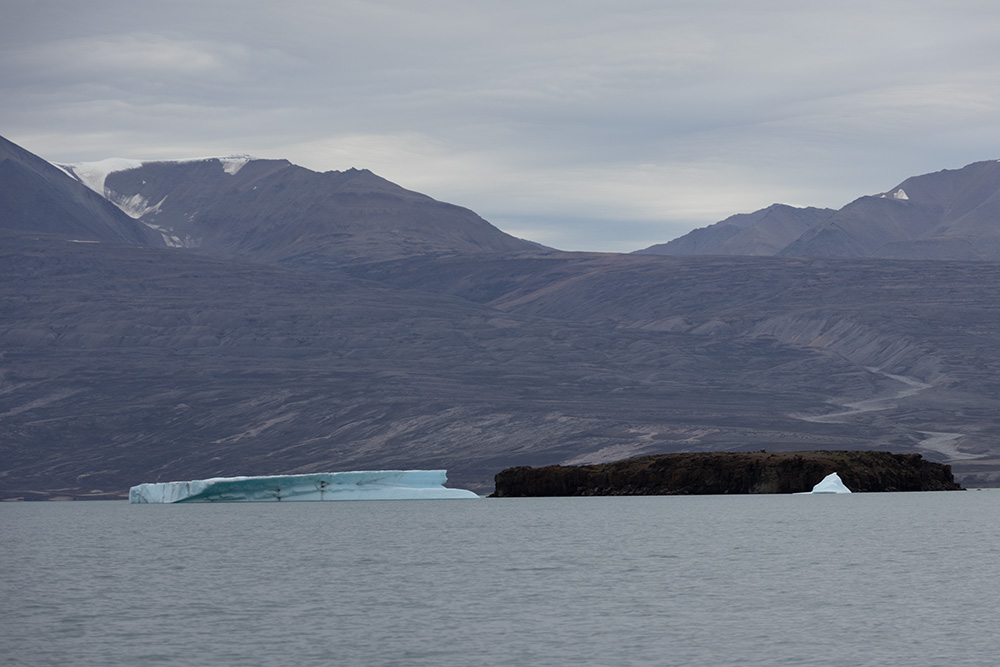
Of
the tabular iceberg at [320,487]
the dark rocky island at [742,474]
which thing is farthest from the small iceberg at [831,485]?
the tabular iceberg at [320,487]

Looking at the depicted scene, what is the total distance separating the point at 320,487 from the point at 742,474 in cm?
3607

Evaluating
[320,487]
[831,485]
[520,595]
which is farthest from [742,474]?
[520,595]

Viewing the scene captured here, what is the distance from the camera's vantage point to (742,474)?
4717 inches

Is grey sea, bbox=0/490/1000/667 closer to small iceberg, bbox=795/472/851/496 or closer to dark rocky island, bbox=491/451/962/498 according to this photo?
small iceberg, bbox=795/472/851/496

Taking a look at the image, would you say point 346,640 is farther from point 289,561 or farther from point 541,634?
point 289,561

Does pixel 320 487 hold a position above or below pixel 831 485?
below

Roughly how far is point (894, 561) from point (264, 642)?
98.6ft

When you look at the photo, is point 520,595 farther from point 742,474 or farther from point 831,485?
point 742,474

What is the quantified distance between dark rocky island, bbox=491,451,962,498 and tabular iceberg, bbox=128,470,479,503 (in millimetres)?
14503

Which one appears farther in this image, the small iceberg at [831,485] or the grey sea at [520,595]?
the small iceberg at [831,485]

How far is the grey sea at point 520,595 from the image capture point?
33.5 metres

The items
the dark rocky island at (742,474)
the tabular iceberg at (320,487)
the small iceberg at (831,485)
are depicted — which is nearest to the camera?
the small iceberg at (831,485)

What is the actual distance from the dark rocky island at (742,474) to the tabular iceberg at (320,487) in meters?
14.5

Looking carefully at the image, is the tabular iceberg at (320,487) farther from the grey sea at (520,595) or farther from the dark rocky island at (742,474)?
the grey sea at (520,595)
